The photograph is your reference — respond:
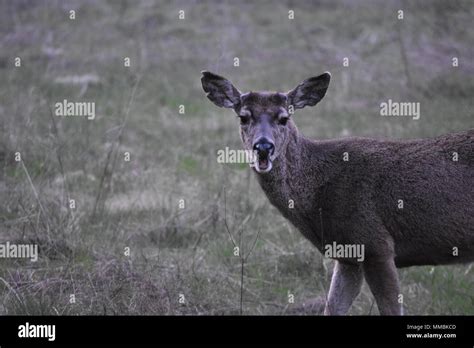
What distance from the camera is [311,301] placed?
324 inches

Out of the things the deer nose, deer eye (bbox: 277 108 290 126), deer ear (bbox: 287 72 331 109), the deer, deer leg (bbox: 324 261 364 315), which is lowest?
deer leg (bbox: 324 261 364 315)

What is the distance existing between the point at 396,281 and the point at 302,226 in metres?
0.89

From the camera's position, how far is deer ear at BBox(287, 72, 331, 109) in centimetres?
749

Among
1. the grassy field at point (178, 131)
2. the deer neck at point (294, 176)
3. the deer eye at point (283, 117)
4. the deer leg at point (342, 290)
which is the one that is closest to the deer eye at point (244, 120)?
the deer eye at point (283, 117)

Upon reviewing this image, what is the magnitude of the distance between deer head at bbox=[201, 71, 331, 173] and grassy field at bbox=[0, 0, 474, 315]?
1430mm

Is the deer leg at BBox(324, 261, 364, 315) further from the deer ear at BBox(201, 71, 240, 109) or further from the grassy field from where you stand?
the deer ear at BBox(201, 71, 240, 109)

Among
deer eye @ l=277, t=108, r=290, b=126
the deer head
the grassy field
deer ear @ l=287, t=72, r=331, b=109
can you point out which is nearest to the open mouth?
the deer head

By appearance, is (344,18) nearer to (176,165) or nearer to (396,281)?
Result: (176,165)

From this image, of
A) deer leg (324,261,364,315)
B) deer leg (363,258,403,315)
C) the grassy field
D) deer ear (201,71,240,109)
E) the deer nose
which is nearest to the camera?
deer leg (363,258,403,315)

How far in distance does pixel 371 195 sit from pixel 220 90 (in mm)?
1612

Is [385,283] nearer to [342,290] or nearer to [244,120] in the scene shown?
[342,290]

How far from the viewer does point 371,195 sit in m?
6.98

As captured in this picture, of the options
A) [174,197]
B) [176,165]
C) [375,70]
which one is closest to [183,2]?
[375,70]

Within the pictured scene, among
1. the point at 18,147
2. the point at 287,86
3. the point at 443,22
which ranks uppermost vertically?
the point at 443,22
